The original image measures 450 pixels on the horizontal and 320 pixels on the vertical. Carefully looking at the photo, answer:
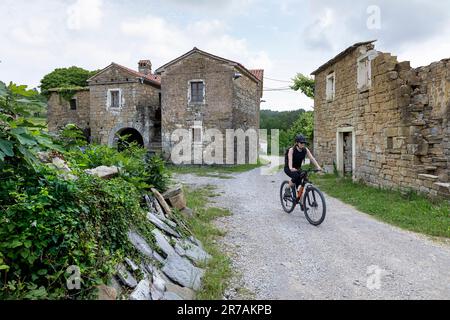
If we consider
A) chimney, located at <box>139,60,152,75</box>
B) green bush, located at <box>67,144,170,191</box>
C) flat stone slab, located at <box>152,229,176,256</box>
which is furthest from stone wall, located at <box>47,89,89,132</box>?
flat stone slab, located at <box>152,229,176,256</box>

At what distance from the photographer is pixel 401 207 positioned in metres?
6.68

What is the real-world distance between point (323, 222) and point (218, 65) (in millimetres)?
13346

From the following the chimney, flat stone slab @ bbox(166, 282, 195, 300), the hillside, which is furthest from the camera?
the hillside

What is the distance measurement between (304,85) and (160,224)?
19724 mm

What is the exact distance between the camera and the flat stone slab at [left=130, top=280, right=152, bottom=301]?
2.50 m

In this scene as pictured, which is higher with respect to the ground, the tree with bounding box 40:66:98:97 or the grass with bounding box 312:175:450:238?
the tree with bounding box 40:66:98:97

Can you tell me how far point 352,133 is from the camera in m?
10.8

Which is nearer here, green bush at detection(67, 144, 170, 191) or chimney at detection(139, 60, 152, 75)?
green bush at detection(67, 144, 170, 191)

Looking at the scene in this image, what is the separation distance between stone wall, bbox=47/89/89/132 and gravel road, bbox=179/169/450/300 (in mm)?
18330

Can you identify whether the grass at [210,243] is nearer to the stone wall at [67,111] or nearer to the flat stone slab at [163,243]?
the flat stone slab at [163,243]

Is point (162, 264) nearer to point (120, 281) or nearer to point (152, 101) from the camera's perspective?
point (120, 281)

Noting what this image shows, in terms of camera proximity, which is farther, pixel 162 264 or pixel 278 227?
pixel 278 227

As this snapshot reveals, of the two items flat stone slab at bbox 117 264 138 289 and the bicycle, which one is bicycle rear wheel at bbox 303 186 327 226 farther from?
flat stone slab at bbox 117 264 138 289
